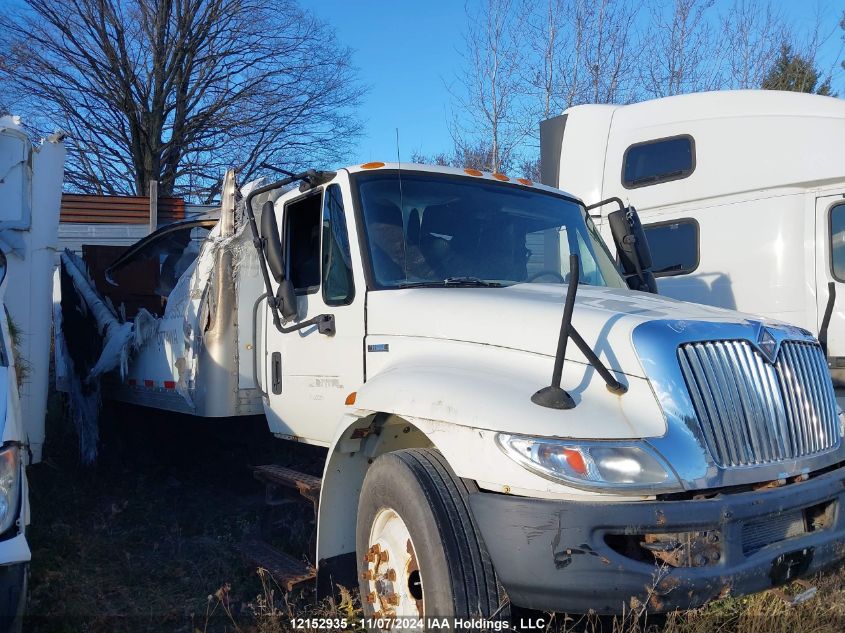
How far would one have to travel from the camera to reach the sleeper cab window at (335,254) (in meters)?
4.32

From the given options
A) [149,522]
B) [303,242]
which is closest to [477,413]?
[303,242]

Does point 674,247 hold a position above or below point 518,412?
above

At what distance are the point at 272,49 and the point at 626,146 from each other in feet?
59.9

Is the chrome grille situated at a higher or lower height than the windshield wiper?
lower

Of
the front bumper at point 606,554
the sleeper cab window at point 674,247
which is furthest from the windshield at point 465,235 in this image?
the sleeper cab window at point 674,247

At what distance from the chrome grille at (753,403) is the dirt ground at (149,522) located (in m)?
2.59

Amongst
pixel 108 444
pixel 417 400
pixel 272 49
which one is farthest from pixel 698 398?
pixel 272 49

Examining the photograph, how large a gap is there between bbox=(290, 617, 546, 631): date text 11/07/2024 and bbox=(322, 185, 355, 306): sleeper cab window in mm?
1637

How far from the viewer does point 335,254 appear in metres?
4.43

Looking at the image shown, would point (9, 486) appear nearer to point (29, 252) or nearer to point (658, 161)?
point (29, 252)

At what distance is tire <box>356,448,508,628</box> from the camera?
2.97 m

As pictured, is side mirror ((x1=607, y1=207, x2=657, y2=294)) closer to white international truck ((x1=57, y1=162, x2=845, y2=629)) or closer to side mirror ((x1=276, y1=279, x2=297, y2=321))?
white international truck ((x1=57, y1=162, x2=845, y2=629))

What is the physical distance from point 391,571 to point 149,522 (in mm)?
3227

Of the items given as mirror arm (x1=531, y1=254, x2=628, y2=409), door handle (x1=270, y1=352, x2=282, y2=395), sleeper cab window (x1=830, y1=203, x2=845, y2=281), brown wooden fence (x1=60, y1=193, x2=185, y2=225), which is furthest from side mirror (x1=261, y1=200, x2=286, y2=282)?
brown wooden fence (x1=60, y1=193, x2=185, y2=225)
